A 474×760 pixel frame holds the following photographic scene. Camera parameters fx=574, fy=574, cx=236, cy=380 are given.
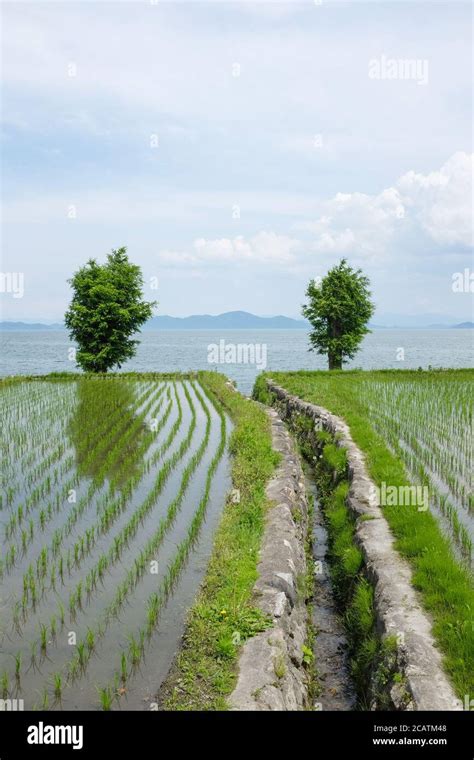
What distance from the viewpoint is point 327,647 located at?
23.4 ft

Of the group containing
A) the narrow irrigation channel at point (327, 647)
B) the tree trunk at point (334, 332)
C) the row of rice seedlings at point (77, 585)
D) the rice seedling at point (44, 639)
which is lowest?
the narrow irrigation channel at point (327, 647)

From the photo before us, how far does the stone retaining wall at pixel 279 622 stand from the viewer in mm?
5129

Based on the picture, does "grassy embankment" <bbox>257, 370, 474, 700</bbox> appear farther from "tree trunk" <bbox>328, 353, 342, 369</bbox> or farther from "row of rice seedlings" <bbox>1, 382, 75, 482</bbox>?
"tree trunk" <bbox>328, 353, 342, 369</bbox>

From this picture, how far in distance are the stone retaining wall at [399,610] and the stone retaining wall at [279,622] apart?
0.96 meters

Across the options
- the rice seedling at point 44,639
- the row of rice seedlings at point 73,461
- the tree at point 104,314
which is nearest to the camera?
the rice seedling at point 44,639

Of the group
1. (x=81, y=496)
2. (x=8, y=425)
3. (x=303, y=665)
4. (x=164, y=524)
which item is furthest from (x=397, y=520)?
(x=8, y=425)

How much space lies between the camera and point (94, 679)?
5.55 meters

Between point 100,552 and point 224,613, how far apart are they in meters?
2.77

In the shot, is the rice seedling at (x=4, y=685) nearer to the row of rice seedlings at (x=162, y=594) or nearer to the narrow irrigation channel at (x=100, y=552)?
the narrow irrigation channel at (x=100, y=552)

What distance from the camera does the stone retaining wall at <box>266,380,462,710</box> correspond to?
16.8 feet

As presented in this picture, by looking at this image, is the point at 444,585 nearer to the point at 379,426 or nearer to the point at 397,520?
the point at 397,520
